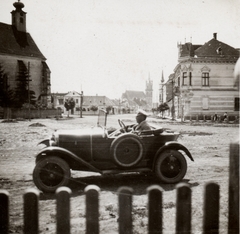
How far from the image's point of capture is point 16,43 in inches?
187

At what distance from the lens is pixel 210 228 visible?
1.81m

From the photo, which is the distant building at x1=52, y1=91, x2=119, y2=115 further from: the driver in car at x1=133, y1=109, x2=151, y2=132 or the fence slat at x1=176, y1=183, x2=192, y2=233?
the fence slat at x1=176, y1=183, x2=192, y2=233

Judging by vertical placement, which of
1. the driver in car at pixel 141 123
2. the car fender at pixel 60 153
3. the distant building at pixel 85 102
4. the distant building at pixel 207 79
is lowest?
the car fender at pixel 60 153

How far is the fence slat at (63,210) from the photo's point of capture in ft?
5.34

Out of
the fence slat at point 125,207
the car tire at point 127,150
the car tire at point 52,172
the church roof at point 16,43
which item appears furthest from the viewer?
the car tire at point 127,150

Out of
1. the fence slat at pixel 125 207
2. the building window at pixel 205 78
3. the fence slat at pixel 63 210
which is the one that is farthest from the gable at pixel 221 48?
the fence slat at pixel 63 210

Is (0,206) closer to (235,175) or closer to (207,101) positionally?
(235,175)

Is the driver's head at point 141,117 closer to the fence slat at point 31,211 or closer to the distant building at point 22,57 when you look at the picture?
the distant building at point 22,57

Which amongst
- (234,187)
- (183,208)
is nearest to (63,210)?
(183,208)

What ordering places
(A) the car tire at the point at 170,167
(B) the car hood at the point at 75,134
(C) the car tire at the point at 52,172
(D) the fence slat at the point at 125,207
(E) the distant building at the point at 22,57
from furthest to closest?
(A) the car tire at the point at 170,167
(B) the car hood at the point at 75,134
(C) the car tire at the point at 52,172
(E) the distant building at the point at 22,57
(D) the fence slat at the point at 125,207

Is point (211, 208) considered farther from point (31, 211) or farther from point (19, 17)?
point (19, 17)

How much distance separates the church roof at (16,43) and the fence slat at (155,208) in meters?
2.82

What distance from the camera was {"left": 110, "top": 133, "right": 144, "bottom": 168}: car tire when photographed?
4.18m

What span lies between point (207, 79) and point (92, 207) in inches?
180
